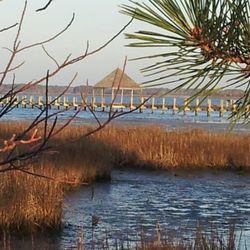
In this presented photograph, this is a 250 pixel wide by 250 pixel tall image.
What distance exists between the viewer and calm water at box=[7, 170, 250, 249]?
10602mm

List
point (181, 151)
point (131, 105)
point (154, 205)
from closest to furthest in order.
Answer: point (154, 205), point (181, 151), point (131, 105)

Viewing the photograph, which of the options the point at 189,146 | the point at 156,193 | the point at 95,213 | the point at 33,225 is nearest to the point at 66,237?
the point at 33,225

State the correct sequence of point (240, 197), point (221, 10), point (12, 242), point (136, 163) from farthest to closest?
point (136, 163) → point (240, 197) → point (12, 242) → point (221, 10)

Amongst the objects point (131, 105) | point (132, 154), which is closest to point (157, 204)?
point (132, 154)

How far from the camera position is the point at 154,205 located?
551 inches

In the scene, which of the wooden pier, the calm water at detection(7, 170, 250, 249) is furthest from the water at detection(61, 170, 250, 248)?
the wooden pier

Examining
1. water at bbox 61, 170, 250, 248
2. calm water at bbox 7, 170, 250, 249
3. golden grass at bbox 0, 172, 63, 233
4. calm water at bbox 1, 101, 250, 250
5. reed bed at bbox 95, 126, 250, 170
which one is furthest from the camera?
reed bed at bbox 95, 126, 250, 170

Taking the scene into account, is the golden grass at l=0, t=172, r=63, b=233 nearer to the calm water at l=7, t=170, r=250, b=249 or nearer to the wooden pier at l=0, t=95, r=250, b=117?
the calm water at l=7, t=170, r=250, b=249

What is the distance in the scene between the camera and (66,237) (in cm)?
1026

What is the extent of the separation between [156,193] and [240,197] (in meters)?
1.94

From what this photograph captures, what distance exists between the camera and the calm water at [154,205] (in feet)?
34.8

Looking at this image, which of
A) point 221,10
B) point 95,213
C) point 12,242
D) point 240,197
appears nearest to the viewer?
point 221,10

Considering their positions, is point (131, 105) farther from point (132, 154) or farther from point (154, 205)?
point (154, 205)

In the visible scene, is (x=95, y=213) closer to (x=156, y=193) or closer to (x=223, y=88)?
(x=156, y=193)
